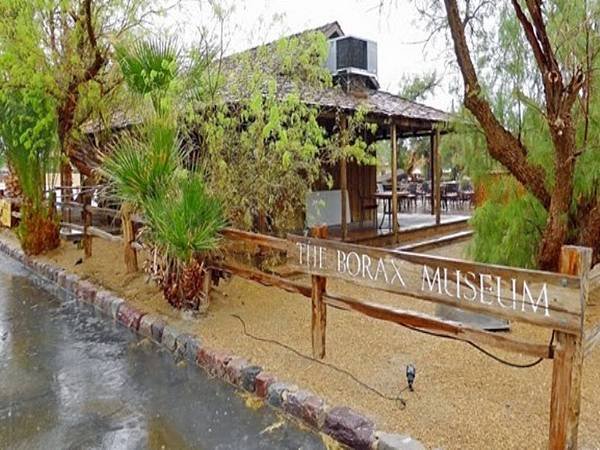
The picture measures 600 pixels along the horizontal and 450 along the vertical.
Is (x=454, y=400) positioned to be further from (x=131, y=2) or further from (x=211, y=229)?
(x=131, y=2)

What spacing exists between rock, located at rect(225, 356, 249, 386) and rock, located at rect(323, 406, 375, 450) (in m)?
1.01

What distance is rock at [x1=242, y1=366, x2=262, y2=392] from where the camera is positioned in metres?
3.95

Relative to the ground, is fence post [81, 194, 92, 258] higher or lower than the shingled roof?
lower

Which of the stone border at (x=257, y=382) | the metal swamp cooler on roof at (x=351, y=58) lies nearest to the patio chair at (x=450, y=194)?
the metal swamp cooler on roof at (x=351, y=58)

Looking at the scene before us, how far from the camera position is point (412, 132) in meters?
11.8

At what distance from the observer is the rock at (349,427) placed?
10.1 ft

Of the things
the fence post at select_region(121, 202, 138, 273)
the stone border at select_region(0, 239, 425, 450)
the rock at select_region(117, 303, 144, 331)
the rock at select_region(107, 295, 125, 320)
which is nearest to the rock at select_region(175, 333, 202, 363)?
the stone border at select_region(0, 239, 425, 450)

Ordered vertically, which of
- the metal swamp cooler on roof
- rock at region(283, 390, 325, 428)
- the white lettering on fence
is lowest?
rock at region(283, 390, 325, 428)

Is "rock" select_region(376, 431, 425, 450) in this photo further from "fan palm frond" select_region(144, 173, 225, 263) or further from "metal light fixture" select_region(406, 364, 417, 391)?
"fan palm frond" select_region(144, 173, 225, 263)

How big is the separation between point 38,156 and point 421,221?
8.26m

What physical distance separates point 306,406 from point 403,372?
0.89 m

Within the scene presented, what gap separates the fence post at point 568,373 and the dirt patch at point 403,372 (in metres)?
0.24

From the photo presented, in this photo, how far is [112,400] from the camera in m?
3.88

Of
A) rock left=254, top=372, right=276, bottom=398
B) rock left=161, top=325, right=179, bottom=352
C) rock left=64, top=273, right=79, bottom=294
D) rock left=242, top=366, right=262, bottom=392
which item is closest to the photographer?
rock left=254, top=372, right=276, bottom=398
